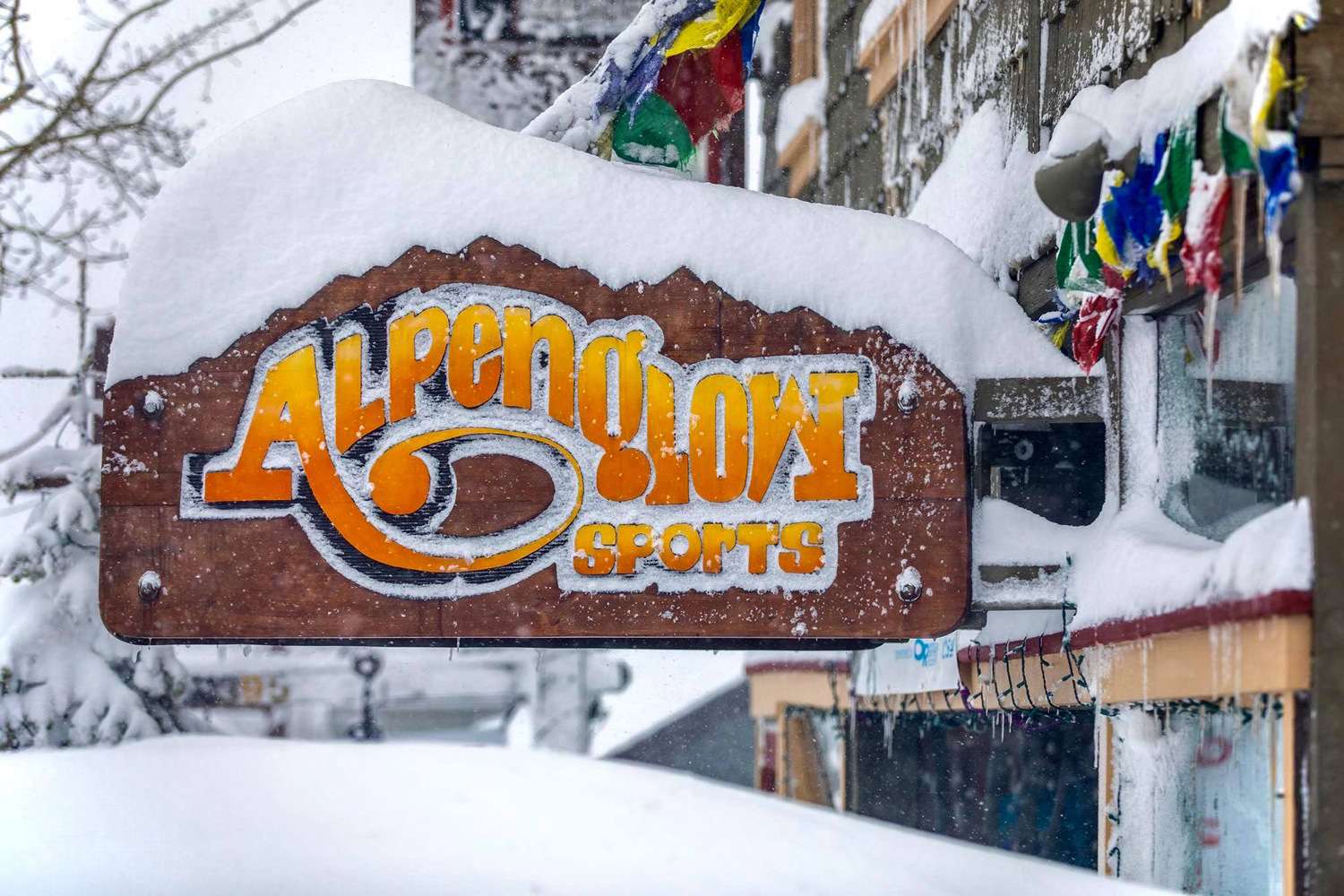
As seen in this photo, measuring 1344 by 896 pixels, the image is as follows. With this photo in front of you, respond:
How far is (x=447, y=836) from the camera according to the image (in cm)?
379

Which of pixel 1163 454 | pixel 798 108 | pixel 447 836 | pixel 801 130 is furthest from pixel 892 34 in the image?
pixel 447 836

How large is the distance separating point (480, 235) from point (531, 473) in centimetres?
79

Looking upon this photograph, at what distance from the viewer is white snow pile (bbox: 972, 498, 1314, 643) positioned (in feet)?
9.18

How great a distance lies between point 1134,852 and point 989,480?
4.68ft

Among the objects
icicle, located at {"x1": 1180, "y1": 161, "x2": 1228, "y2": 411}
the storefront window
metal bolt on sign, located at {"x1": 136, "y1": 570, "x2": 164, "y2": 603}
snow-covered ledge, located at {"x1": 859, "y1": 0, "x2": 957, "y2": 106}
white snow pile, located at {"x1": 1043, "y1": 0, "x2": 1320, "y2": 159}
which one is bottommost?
metal bolt on sign, located at {"x1": 136, "y1": 570, "x2": 164, "y2": 603}

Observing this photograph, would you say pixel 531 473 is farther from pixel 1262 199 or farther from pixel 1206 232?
pixel 1262 199

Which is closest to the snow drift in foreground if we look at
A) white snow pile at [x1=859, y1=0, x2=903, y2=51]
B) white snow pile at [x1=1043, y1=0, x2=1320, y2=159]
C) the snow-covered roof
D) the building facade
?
the building facade

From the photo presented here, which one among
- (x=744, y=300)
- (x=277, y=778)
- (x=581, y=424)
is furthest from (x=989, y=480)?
(x=277, y=778)

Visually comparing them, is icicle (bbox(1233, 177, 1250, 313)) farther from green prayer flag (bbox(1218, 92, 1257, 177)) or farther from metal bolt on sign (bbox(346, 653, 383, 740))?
metal bolt on sign (bbox(346, 653, 383, 740))

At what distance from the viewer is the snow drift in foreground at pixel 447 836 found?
3.36 m

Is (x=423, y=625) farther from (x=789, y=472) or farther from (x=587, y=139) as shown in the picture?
(x=587, y=139)

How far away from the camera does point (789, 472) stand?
3.90 metres

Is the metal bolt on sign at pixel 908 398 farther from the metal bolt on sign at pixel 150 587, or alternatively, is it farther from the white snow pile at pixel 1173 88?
the metal bolt on sign at pixel 150 587

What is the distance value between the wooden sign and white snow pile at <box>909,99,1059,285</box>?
135 cm
